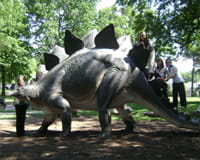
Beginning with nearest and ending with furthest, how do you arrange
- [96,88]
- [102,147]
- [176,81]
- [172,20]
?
[102,147] → [96,88] → [176,81] → [172,20]

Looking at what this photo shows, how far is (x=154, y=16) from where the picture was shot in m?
9.64

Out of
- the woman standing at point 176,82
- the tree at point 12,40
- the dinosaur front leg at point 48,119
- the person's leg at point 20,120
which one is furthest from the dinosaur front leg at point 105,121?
the tree at point 12,40

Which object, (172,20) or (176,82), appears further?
(172,20)

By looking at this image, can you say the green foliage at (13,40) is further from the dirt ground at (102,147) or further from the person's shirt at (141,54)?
the person's shirt at (141,54)

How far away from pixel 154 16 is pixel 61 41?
10.7 meters

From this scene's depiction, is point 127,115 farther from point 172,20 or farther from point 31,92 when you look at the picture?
point 172,20

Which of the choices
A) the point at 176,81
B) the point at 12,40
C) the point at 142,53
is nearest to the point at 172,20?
the point at 176,81

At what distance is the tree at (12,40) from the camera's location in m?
13.6

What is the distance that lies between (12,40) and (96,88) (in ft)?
37.7

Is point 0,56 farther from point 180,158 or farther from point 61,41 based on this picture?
point 180,158

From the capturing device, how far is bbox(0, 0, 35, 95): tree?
535 inches

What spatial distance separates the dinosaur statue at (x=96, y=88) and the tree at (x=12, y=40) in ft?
34.1

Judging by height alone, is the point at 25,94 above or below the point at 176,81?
below

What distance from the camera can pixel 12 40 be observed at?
14.0 metres
